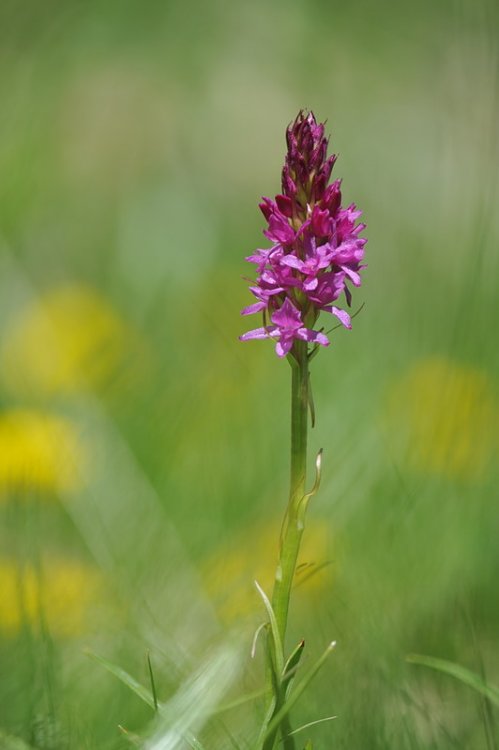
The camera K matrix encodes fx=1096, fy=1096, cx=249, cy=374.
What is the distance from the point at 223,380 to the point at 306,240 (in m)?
1.60

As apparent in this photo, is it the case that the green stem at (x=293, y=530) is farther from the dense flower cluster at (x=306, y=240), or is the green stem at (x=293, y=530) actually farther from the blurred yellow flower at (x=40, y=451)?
the blurred yellow flower at (x=40, y=451)

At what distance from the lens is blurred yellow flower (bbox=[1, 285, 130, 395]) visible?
2814 millimetres

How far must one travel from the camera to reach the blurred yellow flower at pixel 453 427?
204 cm

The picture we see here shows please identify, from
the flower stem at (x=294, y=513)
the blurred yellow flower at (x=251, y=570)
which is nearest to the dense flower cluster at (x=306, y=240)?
the flower stem at (x=294, y=513)

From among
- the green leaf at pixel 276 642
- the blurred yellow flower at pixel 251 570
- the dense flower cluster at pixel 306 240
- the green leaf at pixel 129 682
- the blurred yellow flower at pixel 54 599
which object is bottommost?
the blurred yellow flower at pixel 251 570

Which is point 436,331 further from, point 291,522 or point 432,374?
point 291,522

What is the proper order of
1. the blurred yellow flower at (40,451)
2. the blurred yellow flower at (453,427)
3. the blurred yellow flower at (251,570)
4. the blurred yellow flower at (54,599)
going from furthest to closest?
the blurred yellow flower at (40,451) → the blurred yellow flower at (453,427) → the blurred yellow flower at (251,570) → the blurred yellow flower at (54,599)

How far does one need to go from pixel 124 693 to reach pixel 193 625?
337 millimetres

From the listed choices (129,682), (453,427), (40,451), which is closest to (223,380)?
(40,451)

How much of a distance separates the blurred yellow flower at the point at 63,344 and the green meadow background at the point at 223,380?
0.04 ft

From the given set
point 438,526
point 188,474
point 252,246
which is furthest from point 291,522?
point 252,246

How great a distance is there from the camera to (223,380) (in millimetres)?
2723

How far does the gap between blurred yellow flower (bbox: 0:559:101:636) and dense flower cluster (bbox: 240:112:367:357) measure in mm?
586

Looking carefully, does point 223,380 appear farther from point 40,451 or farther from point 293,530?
point 293,530
